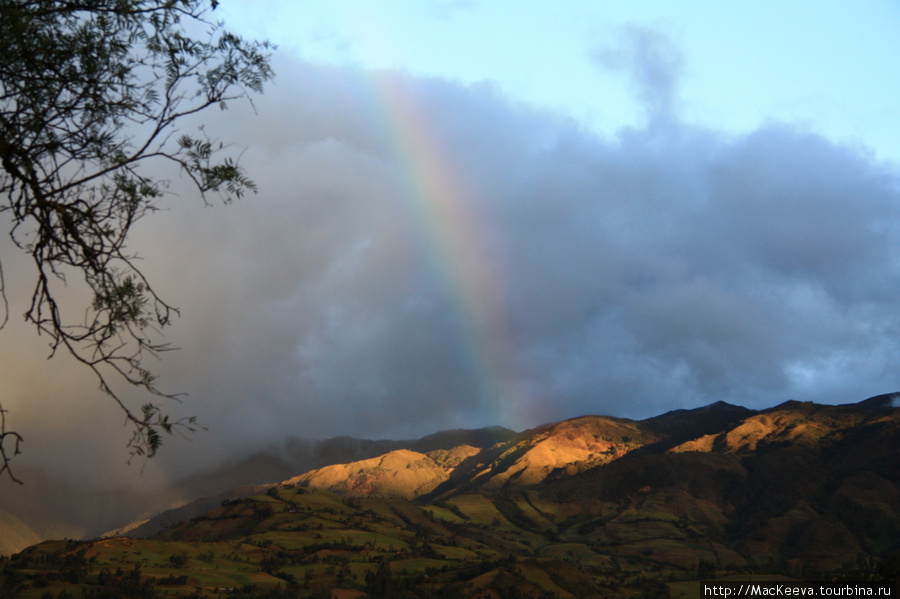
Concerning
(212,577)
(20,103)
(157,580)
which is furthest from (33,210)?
(212,577)

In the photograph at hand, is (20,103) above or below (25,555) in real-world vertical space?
above

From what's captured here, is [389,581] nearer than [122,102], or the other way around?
[122,102]

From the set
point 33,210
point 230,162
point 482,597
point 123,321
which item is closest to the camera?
point 33,210

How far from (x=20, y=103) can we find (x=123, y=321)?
4.90 metres

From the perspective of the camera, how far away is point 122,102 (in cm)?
1437

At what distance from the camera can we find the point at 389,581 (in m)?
100

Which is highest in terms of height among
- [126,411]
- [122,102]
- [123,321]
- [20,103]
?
[122,102]

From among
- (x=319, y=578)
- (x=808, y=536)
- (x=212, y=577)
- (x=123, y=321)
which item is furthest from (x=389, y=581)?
(x=808, y=536)

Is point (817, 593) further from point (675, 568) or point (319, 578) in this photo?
point (675, 568)

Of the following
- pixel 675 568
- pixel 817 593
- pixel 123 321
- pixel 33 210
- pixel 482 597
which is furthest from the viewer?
pixel 675 568

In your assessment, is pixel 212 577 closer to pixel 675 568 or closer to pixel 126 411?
pixel 126 411

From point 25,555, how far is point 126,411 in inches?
4462

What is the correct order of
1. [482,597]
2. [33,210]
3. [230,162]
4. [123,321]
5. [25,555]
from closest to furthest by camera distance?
[33,210] → [123,321] → [230,162] → [482,597] → [25,555]

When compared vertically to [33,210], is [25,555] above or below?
below
